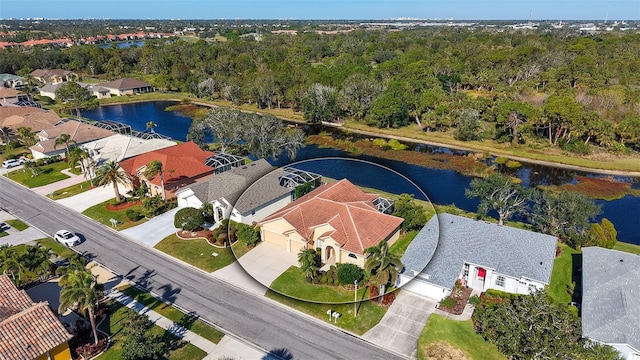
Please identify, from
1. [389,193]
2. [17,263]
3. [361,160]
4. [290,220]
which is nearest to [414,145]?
[361,160]

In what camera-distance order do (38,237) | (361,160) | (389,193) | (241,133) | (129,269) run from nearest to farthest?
(129,269) → (38,237) → (389,193) → (241,133) → (361,160)

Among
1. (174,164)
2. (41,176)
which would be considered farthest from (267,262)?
(41,176)

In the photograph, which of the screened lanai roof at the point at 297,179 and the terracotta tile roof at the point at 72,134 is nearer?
the screened lanai roof at the point at 297,179

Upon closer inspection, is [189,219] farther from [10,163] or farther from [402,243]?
[10,163]

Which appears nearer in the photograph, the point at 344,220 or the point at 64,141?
the point at 344,220

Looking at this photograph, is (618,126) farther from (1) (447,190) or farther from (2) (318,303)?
(2) (318,303)

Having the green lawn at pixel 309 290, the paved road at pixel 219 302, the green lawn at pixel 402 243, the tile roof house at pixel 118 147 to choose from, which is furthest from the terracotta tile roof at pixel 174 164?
the green lawn at pixel 402 243

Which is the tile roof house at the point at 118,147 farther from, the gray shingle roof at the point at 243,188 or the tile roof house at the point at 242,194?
the gray shingle roof at the point at 243,188
